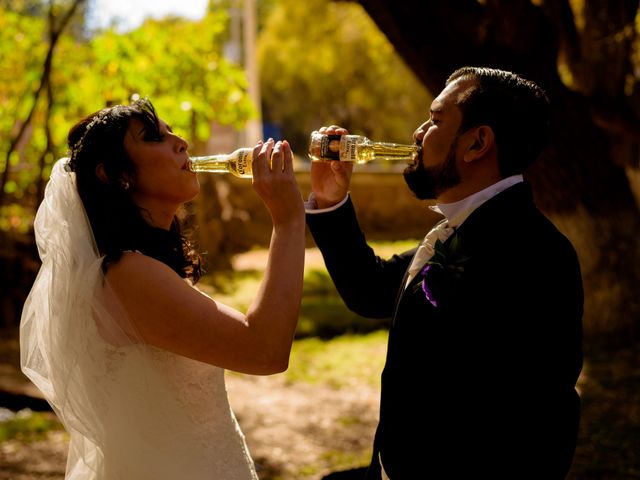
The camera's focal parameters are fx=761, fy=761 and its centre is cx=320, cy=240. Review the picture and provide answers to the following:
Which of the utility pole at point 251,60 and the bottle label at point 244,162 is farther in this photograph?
the utility pole at point 251,60

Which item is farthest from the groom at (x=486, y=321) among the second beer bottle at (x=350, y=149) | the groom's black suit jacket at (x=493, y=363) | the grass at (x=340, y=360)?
the grass at (x=340, y=360)

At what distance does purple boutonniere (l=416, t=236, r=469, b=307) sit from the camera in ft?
6.59

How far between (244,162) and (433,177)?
58 centimetres

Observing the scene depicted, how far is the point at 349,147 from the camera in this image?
8.01 feet

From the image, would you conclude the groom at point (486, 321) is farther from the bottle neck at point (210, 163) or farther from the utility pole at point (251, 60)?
the utility pole at point (251, 60)

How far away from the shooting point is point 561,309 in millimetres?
1935

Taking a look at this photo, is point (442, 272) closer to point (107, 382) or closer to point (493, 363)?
point (493, 363)

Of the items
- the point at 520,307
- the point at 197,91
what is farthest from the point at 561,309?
the point at 197,91

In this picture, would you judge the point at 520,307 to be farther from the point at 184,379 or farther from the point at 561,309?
the point at 184,379

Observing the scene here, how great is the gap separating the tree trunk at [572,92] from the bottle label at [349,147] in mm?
3464

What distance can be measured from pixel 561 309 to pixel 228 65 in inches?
346

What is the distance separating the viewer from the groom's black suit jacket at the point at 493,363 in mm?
1910

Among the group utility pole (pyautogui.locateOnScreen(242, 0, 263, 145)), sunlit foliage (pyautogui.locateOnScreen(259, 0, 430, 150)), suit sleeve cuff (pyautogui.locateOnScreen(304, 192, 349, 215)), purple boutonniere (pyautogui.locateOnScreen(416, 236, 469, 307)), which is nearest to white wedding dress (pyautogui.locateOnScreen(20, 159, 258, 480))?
suit sleeve cuff (pyautogui.locateOnScreen(304, 192, 349, 215))

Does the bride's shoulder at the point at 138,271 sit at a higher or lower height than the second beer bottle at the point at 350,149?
lower
